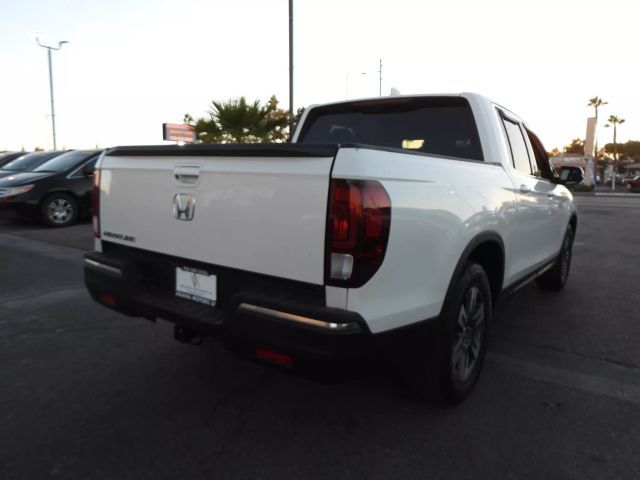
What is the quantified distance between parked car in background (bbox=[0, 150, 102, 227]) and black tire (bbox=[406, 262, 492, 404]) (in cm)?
947

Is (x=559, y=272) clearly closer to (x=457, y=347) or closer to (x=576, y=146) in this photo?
(x=457, y=347)

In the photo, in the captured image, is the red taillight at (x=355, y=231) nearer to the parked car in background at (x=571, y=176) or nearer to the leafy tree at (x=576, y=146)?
the parked car in background at (x=571, y=176)

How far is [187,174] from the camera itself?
2572 mm

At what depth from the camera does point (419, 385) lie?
2707 mm

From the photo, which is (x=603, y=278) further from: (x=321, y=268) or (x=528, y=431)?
(x=321, y=268)

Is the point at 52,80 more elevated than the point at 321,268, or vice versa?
the point at 52,80

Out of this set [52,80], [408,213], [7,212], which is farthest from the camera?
[52,80]

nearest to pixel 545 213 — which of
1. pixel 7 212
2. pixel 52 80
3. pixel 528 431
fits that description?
pixel 528 431

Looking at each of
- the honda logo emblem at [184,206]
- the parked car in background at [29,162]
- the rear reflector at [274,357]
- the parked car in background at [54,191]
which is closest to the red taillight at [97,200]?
the honda logo emblem at [184,206]

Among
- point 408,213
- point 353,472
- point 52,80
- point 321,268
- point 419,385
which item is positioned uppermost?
point 52,80

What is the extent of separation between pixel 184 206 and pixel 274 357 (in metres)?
0.95

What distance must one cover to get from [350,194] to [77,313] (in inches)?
137

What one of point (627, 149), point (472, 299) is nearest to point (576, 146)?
point (627, 149)

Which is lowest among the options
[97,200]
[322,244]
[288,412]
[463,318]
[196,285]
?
[288,412]
